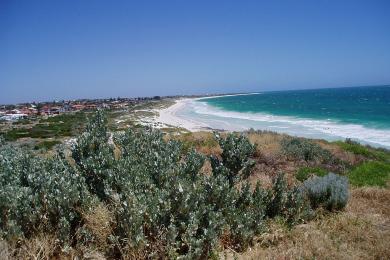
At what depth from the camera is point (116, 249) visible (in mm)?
4809

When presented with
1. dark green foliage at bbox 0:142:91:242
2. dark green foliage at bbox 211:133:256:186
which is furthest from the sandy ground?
dark green foliage at bbox 0:142:91:242

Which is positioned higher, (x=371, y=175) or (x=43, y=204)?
(x=43, y=204)

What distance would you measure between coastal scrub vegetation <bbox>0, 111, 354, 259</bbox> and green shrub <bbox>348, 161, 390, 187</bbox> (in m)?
3.40

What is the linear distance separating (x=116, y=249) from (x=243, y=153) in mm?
2874

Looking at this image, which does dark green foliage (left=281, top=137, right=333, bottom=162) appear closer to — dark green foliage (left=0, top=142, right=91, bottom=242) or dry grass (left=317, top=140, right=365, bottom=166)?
dry grass (left=317, top=140, right=365, bottom=166)

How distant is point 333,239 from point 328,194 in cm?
163

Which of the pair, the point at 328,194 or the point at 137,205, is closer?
the point at 137,205

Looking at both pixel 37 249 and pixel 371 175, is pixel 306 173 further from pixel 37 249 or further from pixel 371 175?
pixel 37 249

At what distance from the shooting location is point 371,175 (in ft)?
34.2

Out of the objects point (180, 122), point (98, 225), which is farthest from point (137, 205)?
point (180, 122)

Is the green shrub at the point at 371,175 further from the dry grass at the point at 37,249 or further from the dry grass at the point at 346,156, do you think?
the dry grass at the point at 37,249

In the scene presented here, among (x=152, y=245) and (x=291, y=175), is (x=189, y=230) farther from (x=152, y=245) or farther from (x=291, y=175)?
(x=291, y=175)

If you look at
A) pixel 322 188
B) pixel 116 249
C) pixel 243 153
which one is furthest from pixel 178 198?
pixel 322 188

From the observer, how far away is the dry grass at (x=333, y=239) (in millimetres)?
4867
